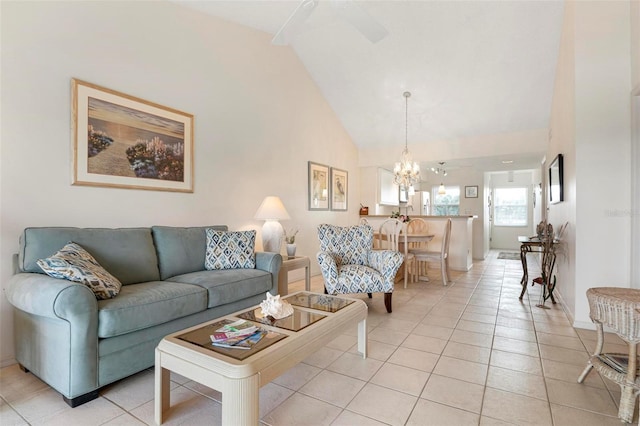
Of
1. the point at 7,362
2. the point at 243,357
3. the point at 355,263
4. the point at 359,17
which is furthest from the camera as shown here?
the point at 355,263

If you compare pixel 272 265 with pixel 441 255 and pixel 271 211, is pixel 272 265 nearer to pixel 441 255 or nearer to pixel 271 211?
pixel 271 211

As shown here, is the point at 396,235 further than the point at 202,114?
Yes

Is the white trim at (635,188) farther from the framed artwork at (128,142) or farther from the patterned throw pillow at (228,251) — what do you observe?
the framed artwork at (128,142)

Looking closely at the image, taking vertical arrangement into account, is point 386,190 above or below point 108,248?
above

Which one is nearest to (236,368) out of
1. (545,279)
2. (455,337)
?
(455,337)

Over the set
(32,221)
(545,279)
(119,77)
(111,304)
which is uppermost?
(119,77)

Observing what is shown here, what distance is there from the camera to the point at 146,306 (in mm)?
2047

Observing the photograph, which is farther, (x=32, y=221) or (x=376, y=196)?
(x=376, y=196)

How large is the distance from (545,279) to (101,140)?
15.9 ft

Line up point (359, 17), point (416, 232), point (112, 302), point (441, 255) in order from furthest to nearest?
1. point (416, 232)
2. point (441, 255)
3. point (359, 17)
4. point (112, 302)

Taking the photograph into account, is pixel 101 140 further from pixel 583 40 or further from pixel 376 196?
pixel 376 196

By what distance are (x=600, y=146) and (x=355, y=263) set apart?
2.56 m

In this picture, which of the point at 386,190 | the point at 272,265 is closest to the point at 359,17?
the point at 272,265

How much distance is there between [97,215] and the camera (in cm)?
275
